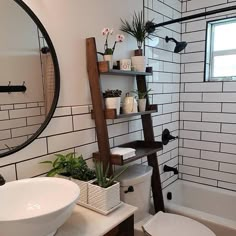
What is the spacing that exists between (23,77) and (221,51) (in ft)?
6.28

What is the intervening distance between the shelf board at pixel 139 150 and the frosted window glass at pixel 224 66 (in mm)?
1128

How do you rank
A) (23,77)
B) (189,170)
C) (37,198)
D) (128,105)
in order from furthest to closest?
1. (189,170)
2. (128,105)
3. (23,77)
4. (37,198)

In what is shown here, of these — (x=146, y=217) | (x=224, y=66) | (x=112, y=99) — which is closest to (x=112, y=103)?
A: (x=112, y=99)

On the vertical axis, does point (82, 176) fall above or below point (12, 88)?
below

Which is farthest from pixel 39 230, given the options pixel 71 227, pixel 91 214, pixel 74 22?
pixel 74 22

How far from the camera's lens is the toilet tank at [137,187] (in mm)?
1476

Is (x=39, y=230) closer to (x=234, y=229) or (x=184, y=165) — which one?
Result: (x=234, y=229)

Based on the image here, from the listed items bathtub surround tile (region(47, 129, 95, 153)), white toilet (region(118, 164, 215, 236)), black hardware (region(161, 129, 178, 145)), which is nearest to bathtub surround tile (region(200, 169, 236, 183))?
black hardware (region(161, 129, 178, 145))

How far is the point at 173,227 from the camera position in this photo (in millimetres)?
1512

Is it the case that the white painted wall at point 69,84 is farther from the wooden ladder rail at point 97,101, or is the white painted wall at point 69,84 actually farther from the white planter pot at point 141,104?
the white planter pot at point 141,104

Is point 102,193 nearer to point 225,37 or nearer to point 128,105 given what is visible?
point 128,105

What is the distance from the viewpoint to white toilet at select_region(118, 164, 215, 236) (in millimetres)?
1465

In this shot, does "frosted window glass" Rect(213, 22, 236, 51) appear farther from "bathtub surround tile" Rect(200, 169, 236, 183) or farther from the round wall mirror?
the round wall mirror

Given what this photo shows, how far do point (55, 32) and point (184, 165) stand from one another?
1.91 metres
